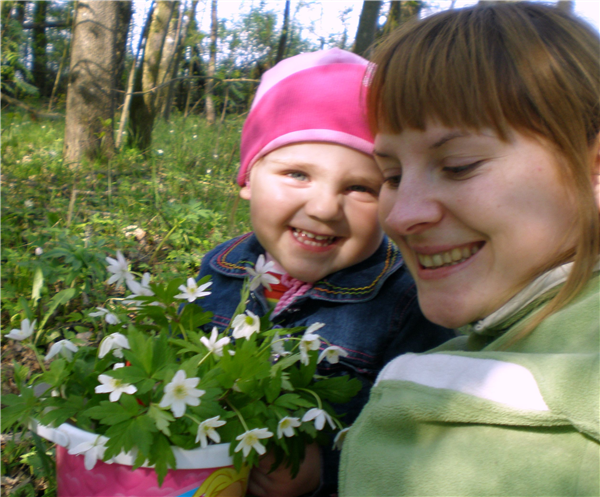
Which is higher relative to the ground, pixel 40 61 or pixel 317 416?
pixel 40 61

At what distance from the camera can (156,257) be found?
3.19 meters

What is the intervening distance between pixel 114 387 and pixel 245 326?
35 cm

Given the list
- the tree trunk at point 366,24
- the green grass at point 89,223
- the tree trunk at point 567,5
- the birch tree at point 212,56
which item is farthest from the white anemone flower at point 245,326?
the tree trunk at point 366,24

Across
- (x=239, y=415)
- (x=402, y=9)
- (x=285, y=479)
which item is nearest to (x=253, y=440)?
(x=239, y=415)

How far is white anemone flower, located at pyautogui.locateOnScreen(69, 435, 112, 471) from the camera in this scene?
3.48ft

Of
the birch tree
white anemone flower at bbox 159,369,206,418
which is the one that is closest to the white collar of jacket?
white anemone flower at bbox 159,369,206,418

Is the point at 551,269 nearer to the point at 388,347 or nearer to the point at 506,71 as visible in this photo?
the point at 506,71

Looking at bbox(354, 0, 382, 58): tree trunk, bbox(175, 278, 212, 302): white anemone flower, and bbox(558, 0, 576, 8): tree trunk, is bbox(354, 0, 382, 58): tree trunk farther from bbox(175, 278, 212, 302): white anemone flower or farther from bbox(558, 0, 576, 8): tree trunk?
bbox(175, 278, 212, 302): white anemone flower

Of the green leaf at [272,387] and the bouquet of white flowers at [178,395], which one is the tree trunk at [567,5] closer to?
the bouquet of white flowers at [178,395]

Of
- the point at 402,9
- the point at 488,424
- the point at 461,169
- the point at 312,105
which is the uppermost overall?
the point at 402,9

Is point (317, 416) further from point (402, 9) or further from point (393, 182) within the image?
point (402, 9)

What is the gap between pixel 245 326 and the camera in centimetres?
129

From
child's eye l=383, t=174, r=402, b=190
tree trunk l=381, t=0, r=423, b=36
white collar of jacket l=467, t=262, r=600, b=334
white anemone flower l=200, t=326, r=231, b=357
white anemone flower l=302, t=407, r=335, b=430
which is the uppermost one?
tree trunk l=381, t=0, r=423, b=36

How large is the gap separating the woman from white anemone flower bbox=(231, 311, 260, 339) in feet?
1.42
